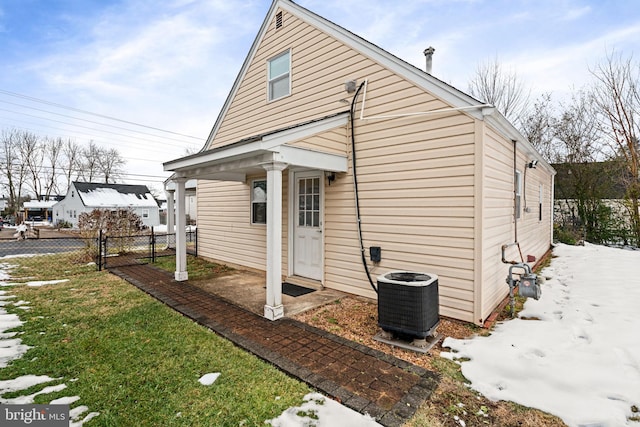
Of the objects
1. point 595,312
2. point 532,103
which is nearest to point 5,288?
point 595,312

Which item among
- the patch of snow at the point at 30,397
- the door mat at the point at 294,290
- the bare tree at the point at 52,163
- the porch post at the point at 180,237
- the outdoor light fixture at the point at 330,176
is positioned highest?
the bare tree at the point at 52,163

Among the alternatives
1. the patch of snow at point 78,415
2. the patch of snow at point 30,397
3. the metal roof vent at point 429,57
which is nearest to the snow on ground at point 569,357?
the patch of snow at point 78,415

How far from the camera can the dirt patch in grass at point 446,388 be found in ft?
7.19

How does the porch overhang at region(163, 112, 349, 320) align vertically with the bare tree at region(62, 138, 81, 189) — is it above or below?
below

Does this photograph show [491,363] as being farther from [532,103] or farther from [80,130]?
[80,130]

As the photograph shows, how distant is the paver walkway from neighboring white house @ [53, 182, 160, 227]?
26278mm

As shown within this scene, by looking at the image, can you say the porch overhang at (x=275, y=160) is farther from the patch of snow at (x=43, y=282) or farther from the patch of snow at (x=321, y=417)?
the patch of snow at (x=43, y=282)

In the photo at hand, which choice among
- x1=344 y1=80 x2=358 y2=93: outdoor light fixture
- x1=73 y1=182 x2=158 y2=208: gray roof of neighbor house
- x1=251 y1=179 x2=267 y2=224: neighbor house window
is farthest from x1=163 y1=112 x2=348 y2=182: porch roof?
x1=73 y1=182 x2=158 y2=208: gray roof of neighbor house

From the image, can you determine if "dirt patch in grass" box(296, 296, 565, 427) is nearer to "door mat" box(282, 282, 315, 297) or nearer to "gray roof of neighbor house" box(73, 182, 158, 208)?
"door mat" box(282, 282, 315, 297)

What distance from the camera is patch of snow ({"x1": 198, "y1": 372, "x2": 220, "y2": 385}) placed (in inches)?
106

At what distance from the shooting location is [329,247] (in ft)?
18.4

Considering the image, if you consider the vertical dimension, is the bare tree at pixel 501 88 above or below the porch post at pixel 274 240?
above

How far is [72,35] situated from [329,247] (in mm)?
11678

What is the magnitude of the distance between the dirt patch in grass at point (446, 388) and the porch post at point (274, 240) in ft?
1.36
